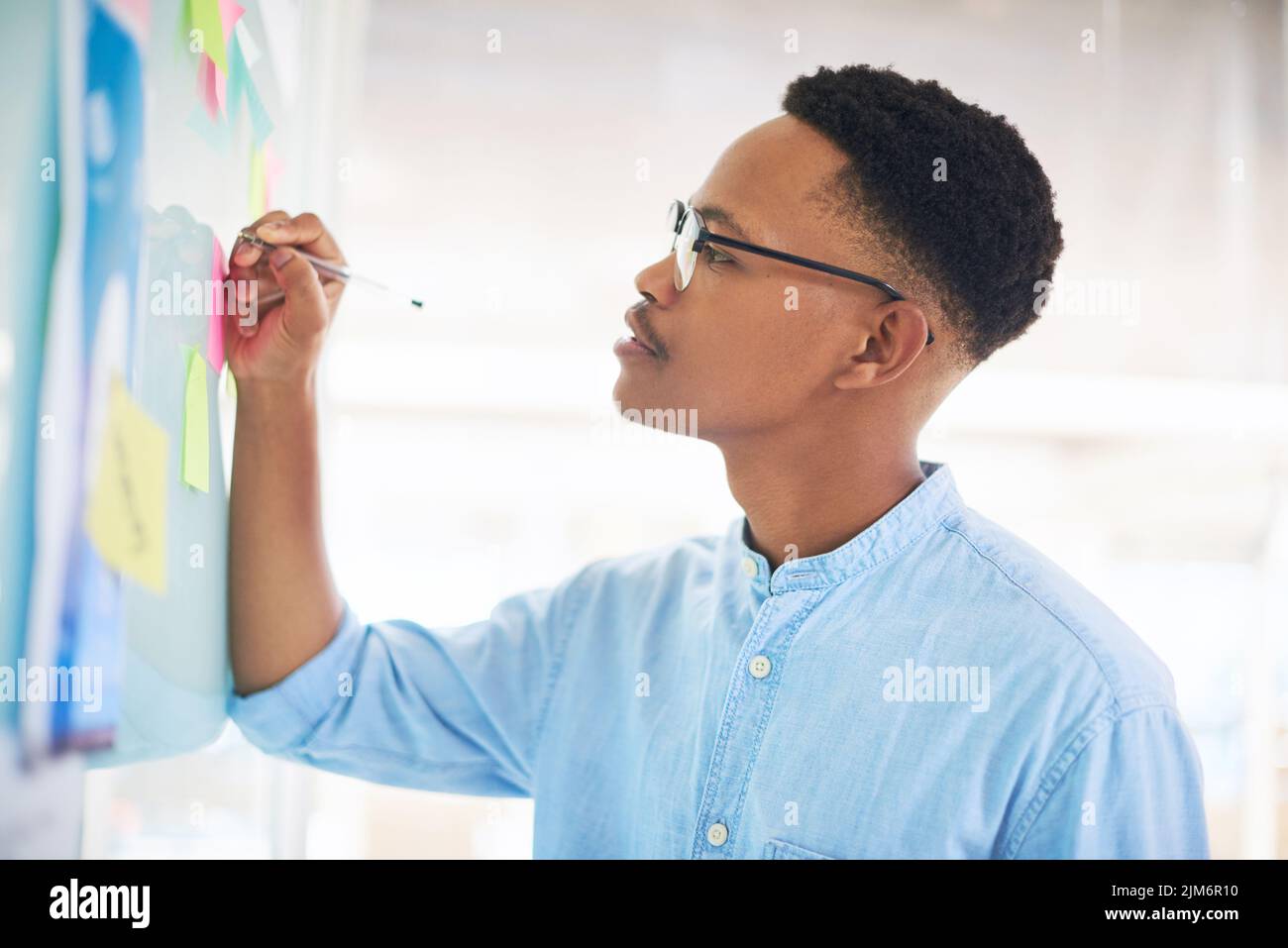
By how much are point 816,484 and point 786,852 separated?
35 centimetres

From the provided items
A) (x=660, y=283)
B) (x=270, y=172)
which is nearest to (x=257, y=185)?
(x=270, y=172)

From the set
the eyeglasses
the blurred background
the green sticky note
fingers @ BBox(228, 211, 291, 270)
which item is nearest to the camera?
the green sticky note

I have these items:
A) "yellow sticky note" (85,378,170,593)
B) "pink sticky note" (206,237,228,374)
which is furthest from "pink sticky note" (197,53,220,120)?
"yellow sticky note" (85,378,170,593)

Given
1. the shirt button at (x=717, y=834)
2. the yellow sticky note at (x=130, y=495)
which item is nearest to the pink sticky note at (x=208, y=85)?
the yellow sticky note at (x=130, y=495)

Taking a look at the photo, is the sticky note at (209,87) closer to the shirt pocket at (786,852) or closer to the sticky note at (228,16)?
the sticky note at (228,16)

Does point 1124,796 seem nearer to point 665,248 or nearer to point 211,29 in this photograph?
point 211,29

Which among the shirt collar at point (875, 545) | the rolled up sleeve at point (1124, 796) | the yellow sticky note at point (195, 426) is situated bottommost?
→ the rolled up sleeve at point (1124, 796)

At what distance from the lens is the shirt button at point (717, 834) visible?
872 mm

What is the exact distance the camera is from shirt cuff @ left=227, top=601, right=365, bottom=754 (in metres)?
0.92

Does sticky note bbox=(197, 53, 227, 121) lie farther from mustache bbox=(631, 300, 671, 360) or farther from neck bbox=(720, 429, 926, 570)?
neck bbox=(720, 429, 926, 570)

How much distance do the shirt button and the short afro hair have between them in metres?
0.56

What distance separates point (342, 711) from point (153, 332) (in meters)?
0.46
